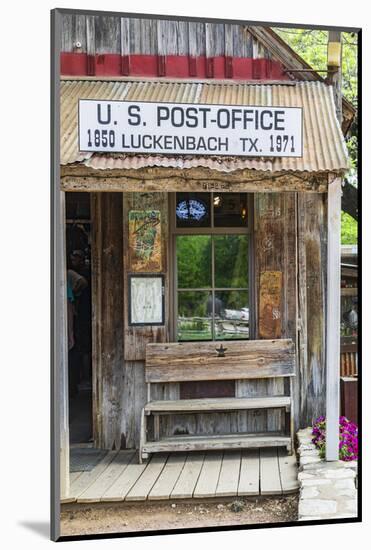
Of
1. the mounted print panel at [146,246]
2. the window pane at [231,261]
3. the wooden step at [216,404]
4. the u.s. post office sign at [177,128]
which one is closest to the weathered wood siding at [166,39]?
the u.s. post office sign at [177,128]

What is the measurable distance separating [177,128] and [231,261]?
1581 millimetres

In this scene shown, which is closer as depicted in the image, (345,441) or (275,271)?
(345,441)

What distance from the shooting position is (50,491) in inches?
174

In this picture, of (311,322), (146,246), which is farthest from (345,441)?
(146,246)

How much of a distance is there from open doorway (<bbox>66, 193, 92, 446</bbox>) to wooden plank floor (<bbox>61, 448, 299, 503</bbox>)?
43 centimetres

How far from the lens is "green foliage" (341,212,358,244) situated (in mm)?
5497

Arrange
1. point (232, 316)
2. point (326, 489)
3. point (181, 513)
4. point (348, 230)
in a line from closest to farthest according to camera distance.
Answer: point (326, 489), point (181, 513), point (348, 230), point (232, 316)

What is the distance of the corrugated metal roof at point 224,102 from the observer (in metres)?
4.89

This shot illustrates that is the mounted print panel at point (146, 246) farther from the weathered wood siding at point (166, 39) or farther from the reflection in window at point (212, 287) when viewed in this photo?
the weathered wood siding at point (166, 39)

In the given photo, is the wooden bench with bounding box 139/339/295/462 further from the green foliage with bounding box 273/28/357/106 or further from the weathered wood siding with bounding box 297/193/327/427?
the green foliage with bounding box 273/28/357/106

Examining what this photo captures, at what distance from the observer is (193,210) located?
6.08m

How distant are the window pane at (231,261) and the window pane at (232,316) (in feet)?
0.31

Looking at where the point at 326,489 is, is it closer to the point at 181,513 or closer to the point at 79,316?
the point at 181,513

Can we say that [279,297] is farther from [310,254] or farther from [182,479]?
[182,479]
